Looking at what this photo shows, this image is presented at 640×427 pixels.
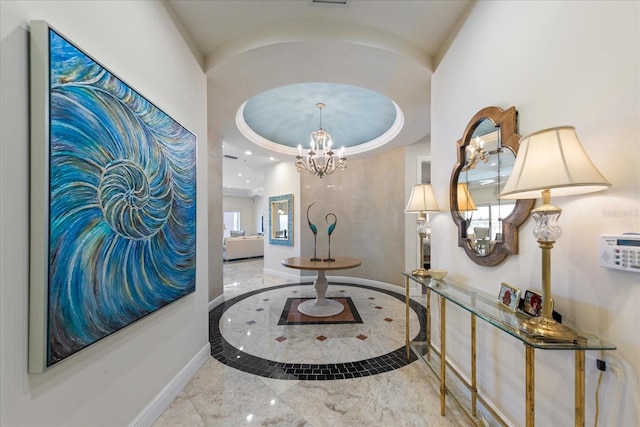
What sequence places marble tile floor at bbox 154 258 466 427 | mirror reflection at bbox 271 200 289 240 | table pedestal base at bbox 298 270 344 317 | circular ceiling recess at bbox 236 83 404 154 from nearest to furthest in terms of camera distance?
marble tile floor at bbox 154 258 466 427 < circular ceiling recess at bbox 236 83 404 154 < table pedestal base at bbox 298 270 344 317 < mirror reflection at bbox 271 200 289 240

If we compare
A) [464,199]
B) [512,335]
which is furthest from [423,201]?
[512,335]

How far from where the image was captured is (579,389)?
2.90 feet

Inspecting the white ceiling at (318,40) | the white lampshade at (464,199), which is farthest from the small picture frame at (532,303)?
the white ceiling at (318,40)

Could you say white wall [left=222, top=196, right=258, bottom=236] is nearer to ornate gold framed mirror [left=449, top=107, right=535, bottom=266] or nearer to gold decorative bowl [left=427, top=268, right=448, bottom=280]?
gold decorative bowl [left=427, top=268, right=448, bottom=280]

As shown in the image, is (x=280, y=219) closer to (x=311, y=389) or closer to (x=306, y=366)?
(x=306, y=366)

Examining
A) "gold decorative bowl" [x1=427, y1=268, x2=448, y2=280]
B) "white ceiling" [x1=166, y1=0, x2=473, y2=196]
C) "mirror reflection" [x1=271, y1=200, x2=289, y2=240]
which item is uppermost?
"white ceiling" [x1=166, y1=0, x2=473, y2=196]

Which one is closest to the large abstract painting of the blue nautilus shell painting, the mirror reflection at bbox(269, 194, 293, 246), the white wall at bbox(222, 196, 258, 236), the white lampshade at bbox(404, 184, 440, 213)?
the blue nautilus shell painting

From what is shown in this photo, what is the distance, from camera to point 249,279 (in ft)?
17.4

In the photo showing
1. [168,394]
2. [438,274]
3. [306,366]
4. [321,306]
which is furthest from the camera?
[321,306]

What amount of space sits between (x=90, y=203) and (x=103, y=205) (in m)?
0.07

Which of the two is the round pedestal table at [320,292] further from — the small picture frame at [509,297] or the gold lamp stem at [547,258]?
the gold lamp stem at [547,258]

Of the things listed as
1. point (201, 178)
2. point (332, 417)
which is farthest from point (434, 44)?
point (332, 417)

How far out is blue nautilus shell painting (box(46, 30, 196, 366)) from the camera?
0.95 meters

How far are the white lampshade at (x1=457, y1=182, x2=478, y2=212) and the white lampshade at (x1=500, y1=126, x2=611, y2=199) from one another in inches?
28.7
